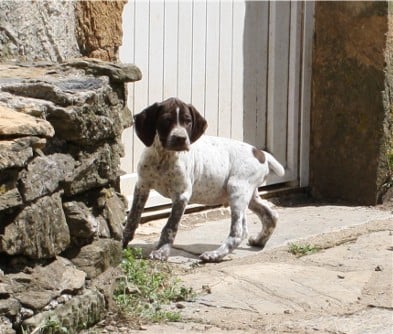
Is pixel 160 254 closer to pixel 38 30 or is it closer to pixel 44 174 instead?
pixel 38 30

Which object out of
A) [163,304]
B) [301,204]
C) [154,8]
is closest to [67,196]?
[163,304]

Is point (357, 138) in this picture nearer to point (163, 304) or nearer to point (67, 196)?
point (163, 304)

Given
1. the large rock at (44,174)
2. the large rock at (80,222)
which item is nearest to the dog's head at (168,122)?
the large rock at (80,222)

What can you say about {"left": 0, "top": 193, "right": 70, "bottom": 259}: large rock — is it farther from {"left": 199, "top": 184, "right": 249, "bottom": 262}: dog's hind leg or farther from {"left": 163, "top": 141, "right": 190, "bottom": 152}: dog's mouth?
{"left": 199, "top": 184, "right": 249, "bottom": 262}: dog's hind leg

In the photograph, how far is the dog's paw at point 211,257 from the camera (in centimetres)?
638

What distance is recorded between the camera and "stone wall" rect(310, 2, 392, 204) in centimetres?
817

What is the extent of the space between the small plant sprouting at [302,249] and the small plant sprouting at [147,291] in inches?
38.8

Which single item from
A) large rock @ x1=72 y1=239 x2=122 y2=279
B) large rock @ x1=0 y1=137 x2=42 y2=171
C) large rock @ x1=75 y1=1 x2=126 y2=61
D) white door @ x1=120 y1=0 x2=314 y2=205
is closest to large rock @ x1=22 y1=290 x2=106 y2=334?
large rock @ x1=72 y1=239 x2=122 y2=279

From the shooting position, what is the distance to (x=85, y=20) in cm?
617

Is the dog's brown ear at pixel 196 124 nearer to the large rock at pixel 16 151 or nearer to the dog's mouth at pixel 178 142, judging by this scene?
the dog's mouth at pixel 178 142

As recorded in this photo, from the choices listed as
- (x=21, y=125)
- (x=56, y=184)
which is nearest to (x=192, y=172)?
(x=56, y=184)

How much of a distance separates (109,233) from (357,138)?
12.2 ft

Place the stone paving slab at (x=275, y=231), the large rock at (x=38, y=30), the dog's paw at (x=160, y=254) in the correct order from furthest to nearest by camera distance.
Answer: the stone paving slab at (x=275, y=231), the dog's paw at (x=160, y=254), the large rock at (x=38, y=30)

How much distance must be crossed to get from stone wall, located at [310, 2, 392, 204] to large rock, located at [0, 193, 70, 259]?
4.12 m
